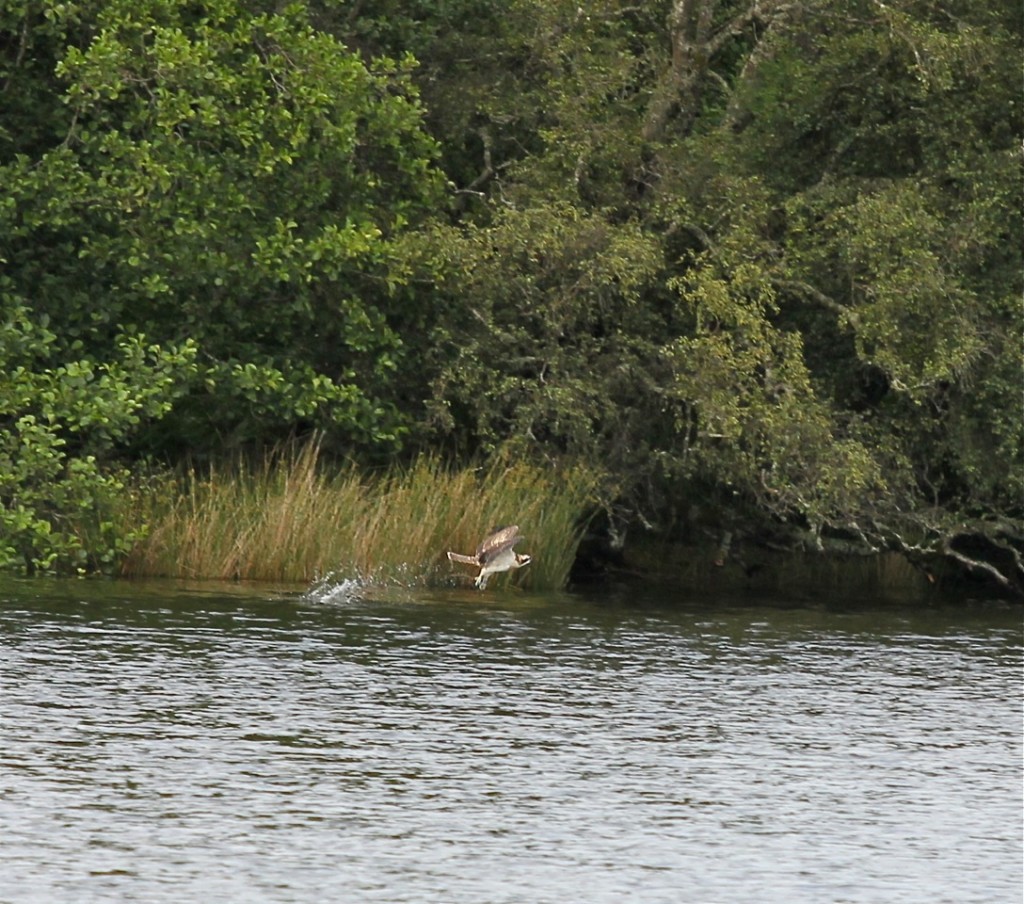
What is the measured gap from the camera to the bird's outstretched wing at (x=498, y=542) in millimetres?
20062

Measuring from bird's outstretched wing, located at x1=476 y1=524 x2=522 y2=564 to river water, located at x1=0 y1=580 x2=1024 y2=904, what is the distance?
6.98 feet

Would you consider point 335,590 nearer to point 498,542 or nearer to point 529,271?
point 498,542

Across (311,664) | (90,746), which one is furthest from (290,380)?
(90,746)

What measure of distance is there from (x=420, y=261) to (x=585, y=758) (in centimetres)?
1196

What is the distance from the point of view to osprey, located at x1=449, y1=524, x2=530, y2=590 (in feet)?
65.9

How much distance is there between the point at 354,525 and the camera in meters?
20.8

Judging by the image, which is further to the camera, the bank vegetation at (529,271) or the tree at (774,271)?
the tree at (774,271)

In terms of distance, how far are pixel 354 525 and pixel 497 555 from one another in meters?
1.49

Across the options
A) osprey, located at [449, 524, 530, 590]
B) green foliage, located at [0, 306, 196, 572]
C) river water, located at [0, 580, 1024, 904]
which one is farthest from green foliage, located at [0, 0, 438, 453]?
river water, located at [0, 580, 1024, 904]

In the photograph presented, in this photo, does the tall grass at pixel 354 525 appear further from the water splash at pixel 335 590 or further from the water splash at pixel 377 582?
the water splash at pixel 335 590

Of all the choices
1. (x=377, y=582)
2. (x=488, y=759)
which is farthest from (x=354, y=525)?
(x=488, y=759)

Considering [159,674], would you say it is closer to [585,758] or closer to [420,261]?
[585,758]

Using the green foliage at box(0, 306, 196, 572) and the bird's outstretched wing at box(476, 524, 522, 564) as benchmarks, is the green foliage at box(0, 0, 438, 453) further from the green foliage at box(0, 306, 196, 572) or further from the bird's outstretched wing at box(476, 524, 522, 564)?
the bird's outstretched wing at box(476, 524, 522, 564)

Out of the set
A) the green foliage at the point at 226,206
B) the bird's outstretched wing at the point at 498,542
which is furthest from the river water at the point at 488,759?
the green foliage at the point at 226,206
